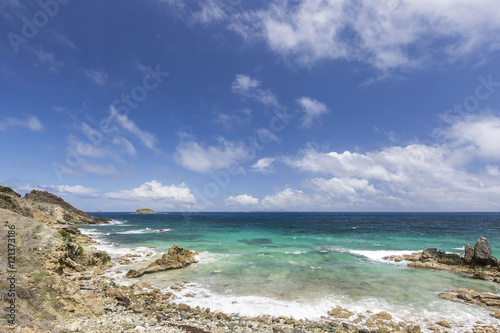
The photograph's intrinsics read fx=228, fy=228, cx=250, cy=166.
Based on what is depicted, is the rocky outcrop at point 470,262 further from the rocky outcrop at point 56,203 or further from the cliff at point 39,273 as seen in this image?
the rocky outcrop at point 56,203

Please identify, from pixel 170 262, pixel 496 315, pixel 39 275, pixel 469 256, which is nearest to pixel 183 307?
pixel 39 275

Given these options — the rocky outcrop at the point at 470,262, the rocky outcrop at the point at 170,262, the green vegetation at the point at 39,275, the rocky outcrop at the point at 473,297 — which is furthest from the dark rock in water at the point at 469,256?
the green vegetation at the point at 39,275

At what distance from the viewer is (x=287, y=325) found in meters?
12.6

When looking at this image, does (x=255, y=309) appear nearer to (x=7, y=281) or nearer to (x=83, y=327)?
(x=83, y=327)

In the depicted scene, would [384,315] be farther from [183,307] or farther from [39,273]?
[39,273]

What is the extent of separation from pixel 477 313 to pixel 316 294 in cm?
982

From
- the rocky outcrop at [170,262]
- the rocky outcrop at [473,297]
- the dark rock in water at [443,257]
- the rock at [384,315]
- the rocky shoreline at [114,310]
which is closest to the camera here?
the rocky shoreline at [114,310]

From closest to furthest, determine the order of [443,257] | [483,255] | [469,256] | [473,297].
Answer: [473,297] → [483,255] → [469,256] → [443,257]

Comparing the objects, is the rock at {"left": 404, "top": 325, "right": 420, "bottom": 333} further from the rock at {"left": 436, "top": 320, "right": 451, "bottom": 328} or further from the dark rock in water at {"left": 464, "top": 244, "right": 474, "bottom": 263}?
the dark rock in water at {"left": 464, "top": 244, "right": 474, "bottom": 263}

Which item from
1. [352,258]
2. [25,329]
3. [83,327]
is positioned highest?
[25,329]

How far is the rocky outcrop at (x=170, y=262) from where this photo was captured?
70.3 ft

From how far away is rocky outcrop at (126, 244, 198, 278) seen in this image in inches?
843

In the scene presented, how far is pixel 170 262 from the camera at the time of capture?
2455cm

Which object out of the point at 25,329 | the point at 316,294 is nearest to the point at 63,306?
the point at 25,329
